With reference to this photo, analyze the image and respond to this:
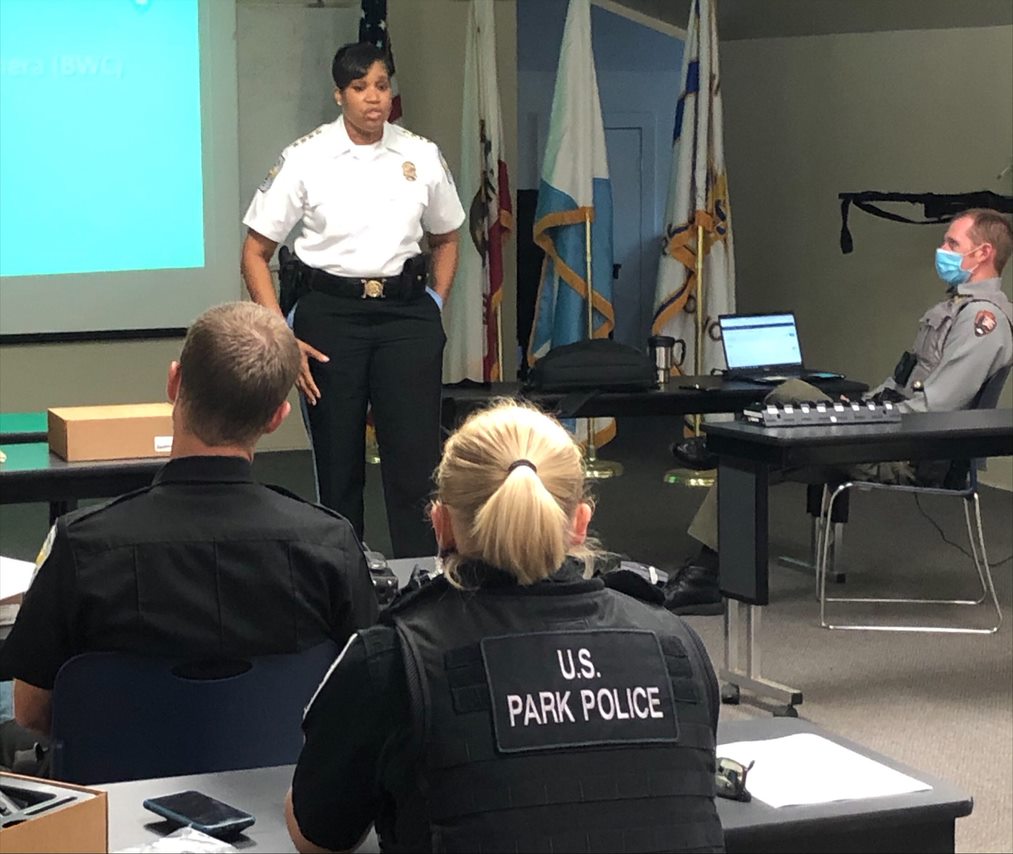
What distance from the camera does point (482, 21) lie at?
6922mm

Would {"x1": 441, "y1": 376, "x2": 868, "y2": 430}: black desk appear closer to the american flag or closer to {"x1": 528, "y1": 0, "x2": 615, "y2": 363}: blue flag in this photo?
{"x1": 528, "y1": 0, "x2": 615, "y2": 363}: blue flag

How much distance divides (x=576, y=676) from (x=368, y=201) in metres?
2.97

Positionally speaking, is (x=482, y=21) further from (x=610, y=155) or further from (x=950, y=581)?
(x=950, y=581)

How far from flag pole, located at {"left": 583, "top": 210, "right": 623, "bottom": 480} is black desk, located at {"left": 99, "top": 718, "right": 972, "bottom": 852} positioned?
481 cm

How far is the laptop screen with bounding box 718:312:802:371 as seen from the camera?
534 centimetres

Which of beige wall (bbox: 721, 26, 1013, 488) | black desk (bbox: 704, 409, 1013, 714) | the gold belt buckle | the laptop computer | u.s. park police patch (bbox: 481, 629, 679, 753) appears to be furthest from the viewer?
beige wall (bbox: 721, 26, 1013, 488)

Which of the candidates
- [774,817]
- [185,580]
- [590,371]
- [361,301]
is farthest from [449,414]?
[774,817]

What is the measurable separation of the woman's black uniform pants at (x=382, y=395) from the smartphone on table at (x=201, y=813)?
264 centimetres

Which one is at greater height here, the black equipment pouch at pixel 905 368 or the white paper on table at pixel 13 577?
the black equipment pouch at pixel 905 368

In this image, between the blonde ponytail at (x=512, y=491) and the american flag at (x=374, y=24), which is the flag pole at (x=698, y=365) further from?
the blonde ponytail at (x=512, y=491)

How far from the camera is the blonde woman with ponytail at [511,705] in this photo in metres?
1.34

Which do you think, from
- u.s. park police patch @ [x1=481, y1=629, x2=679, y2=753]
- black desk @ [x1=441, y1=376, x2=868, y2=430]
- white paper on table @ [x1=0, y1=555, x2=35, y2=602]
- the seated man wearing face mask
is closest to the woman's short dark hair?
black desk @ [x1=441, y1=376, x2=868, y2=430]

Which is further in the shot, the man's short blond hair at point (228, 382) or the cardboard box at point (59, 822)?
the man's short blond hair at point (228, 382)

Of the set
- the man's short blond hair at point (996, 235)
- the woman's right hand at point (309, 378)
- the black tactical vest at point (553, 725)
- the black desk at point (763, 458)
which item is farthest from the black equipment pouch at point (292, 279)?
the black tactical vest at point (553, 725)
